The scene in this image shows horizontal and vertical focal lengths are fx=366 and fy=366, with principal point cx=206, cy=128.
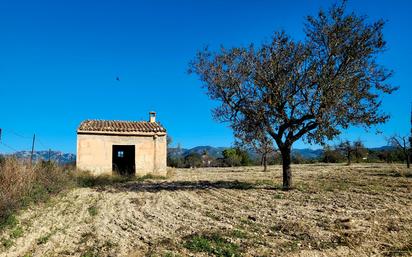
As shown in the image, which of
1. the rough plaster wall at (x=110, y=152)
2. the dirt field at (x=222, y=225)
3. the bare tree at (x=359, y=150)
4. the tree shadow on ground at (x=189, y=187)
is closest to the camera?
the dirt field at (x=222, y=225)

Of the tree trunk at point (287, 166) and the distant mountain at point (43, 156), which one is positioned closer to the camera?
the tree trunk at point (287, 166)

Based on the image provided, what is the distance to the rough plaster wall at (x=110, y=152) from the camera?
894 inches

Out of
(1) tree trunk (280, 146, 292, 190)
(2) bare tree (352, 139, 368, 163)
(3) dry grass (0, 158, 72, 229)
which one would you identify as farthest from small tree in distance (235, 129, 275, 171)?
(2) bare tree (352, 139, 368, 163)

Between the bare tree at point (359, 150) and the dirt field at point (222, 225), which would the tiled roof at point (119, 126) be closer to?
the dirt field at point (222, 225)

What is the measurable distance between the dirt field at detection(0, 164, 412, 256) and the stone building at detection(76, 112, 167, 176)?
27.1 ft

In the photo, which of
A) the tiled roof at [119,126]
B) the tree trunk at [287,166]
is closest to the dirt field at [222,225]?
the tree trunk at [287,166]

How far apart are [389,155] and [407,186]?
100 ft

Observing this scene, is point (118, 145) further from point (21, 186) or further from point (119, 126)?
point (21, 186)

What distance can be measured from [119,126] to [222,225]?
57.3 feet

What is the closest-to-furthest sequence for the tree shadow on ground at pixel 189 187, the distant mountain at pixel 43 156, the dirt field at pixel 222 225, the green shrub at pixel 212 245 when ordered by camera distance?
the green shrub at pixel 212 245 → the dirt field at pixel 222 225 → the distant mountain at pixel 43 156 → the tree shadow on ground at pixel 189 187

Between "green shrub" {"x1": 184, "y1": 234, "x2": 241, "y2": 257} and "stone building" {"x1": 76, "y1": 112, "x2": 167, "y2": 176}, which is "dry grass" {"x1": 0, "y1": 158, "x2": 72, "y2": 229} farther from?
"stone building" {"x1": 76, "y1": 112, "x2": 167, "y2": 176}

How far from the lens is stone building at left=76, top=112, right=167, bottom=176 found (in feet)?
74.7

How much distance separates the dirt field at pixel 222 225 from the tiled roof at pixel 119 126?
916 cm

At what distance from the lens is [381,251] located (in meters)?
6.56
